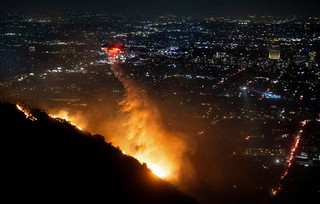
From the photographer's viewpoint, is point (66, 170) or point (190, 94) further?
point (190, 94)

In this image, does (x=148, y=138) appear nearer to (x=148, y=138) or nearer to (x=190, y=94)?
(x=148, y=138)

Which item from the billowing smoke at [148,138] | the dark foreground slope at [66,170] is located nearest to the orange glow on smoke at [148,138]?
the billowing smoke at [148,138]

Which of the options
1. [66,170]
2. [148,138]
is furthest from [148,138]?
[66,170]

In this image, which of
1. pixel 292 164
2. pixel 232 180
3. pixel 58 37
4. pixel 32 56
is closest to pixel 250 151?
pixel 292 164

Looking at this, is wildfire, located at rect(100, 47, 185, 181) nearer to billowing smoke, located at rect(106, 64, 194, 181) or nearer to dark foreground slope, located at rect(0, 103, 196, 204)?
billowing smoke, located at rect(106, 64, 194, 181)

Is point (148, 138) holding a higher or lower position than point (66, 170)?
lower

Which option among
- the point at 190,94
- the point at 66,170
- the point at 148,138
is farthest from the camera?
the point at 190,94

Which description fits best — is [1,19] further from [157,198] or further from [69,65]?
[157,198]

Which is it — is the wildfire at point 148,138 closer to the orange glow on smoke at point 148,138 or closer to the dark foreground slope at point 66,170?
the orange glow on smoke at point 148,138

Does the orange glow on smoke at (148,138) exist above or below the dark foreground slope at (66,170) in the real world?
below

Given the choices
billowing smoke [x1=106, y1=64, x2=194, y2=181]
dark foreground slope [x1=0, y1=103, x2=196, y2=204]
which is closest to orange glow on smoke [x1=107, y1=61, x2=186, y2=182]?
billowing smoke [x1=106, y1=64, x2=194, y2=181]
